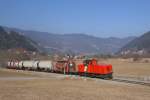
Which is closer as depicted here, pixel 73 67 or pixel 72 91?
pixel 72 91

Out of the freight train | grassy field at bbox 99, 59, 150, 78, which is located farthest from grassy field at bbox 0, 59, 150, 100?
grassy field at bbox 99, 59, 150, 78

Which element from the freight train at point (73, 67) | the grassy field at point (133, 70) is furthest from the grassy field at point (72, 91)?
the grassy field at point (133, 70)

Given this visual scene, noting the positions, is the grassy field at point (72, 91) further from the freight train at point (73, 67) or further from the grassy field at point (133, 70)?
the grassy field at point (133, 70)

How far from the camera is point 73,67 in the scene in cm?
6750

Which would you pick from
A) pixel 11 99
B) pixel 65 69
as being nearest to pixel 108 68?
pixel 65 69

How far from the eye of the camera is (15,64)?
314 ft

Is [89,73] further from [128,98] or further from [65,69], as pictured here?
[128,98]

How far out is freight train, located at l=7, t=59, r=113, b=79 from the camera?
55406 mm

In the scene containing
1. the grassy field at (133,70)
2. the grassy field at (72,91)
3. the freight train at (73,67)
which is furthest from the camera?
the grassy field at (133,70)

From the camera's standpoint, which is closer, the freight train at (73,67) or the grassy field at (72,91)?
the grassy field at (72,91)

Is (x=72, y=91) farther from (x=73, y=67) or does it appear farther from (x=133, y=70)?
(x=133, y=70)

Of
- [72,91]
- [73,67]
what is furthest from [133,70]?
[72,91]

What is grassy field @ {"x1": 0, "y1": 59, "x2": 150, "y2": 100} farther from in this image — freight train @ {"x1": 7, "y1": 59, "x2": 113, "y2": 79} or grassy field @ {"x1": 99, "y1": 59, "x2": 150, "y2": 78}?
grassy field @ {"x1": 99, "y1": 59, "x2": 150, "y2": 78}

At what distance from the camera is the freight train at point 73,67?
55.4 meters
